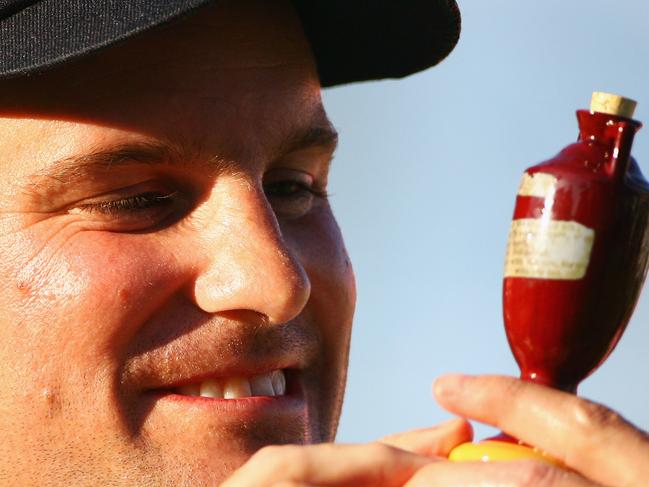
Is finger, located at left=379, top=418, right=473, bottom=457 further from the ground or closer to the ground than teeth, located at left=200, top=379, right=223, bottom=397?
further from the ground

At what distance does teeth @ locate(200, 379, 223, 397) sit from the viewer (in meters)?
3.02

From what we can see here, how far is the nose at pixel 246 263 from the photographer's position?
2.89 m

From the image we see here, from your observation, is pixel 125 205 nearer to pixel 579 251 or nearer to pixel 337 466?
pixel 337 466

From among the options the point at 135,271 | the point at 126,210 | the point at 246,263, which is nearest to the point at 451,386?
the point at 246,263

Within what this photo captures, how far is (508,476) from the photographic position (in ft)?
6.40

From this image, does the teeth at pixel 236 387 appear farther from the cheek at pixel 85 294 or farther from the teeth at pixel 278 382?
the cheek at pixel 85 294

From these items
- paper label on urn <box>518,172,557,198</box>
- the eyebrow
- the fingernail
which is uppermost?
the eyebrow

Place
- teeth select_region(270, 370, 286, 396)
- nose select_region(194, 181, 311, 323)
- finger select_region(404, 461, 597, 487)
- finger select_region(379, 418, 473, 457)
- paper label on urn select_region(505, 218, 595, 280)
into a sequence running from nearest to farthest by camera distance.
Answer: finger select_region(404, 461, 597, 487)
paper label on urn select_region(505, 218, 595, 280)
finger select_region(379, 418, 473, 457)
nose select_region(194, 181, 311, 323)
teeth select_region(270, 370, 286, 396)

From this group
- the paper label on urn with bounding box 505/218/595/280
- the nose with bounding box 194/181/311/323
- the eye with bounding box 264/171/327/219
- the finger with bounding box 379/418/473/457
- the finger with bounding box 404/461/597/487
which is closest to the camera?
the finger with bounding box 404/461/597/487

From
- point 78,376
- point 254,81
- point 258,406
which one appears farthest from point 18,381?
point 254,81

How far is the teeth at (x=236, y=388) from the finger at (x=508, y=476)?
1.13m

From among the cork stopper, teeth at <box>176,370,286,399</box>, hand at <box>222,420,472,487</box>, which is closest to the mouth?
teeth at <box>176,370,286,399</box>

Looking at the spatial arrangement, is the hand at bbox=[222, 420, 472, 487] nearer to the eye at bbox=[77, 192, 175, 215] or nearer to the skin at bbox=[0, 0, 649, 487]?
the skin at bbox=[0, 0, 649, 487]

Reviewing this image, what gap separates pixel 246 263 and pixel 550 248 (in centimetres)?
102
